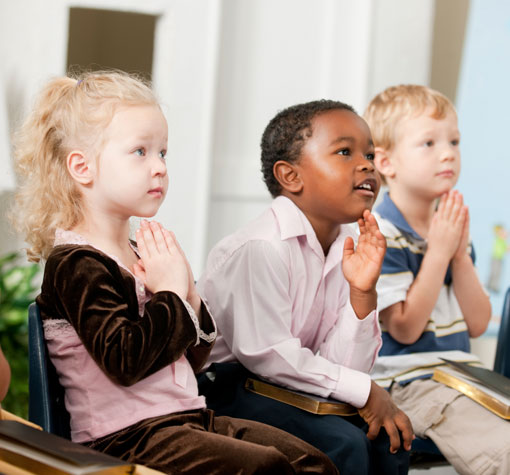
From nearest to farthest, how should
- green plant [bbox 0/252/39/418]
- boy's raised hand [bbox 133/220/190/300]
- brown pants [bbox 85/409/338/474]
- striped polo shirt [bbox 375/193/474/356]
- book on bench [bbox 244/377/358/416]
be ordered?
brown pants [bbox 85/409/338/474] → boy's raised hand [bbox 133/220/190/300] → book on bench [bbox 244/377/358/416] → striped polo shirt [bbox 375/193/474/356] → green plant [bbox 0/252/39/418]

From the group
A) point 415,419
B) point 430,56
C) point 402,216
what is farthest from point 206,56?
point 415,419

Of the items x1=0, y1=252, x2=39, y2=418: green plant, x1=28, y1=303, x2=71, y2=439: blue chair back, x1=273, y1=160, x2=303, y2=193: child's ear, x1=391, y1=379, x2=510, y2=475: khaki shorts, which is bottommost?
x1=0, y1=252, x2=39, y2=418: green plant

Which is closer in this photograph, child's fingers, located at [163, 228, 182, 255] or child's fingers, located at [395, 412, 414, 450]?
child's fingers, located at [163, 228, 182, 255]

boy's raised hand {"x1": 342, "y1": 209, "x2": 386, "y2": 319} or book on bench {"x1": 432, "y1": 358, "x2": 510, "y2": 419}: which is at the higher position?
boy's raised hand {"x1": 342, "y1": 209, "x2": 386, "y2": 319}

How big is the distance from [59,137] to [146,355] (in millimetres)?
449

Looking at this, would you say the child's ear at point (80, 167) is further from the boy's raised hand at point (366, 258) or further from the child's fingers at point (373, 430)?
the child's fingers at point (373, 430)

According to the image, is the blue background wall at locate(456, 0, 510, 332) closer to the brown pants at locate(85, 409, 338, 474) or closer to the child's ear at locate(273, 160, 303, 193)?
the child's ear at locate(273, 160, 303, 193)

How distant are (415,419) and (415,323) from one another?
0.77 feet

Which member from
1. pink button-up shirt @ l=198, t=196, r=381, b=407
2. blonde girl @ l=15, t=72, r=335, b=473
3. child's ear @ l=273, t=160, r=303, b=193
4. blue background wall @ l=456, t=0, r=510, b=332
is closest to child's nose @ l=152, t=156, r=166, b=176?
blonde girl @ l=15, t=72, r=335, b=473

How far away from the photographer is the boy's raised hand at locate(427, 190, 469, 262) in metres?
1.92

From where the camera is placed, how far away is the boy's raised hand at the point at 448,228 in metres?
1.92

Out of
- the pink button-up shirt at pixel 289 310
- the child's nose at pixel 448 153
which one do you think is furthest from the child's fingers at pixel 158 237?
the child's nose at pixel 448 153

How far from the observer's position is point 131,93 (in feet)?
4.51

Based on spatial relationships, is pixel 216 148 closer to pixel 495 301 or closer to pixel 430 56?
pixel 430 56
